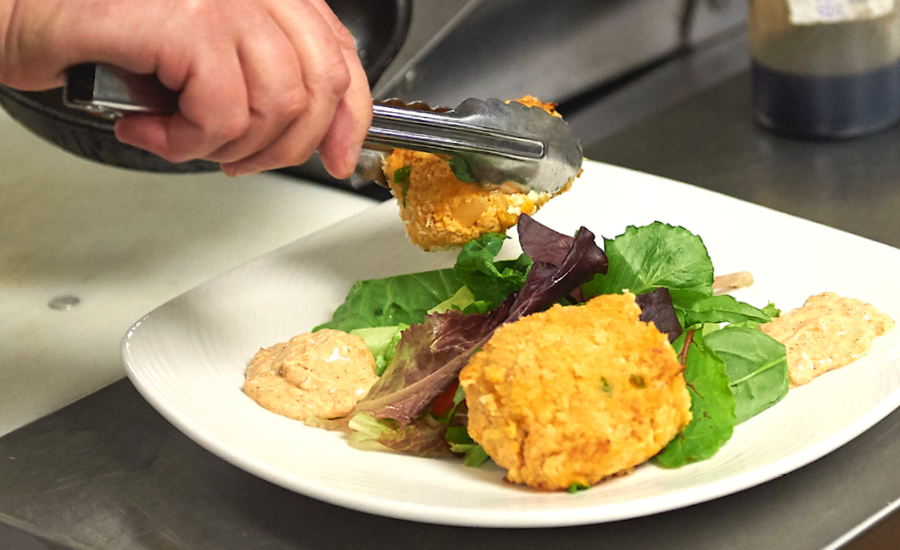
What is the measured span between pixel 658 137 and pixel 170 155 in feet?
3.43

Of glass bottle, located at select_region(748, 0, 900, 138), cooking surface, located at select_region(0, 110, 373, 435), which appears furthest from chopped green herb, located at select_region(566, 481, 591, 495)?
glass bottle, located at select_region(748, 0, 900, 138)

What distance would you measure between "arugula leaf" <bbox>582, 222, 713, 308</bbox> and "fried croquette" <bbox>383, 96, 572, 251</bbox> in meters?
0.11

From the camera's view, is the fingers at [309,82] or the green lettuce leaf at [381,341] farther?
the green lettuce leaf at [381,341]

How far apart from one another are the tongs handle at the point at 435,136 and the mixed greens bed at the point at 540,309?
0.07 metres

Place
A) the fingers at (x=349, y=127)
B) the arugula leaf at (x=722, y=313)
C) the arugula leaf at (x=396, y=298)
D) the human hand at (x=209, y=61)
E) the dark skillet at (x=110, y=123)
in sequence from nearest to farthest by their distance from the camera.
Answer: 1. the human hand at (x=209, y=61)
2. the fingers at (x=349, y=127)
3. the arugula leaf at (x=722, y=313)
4. the arugula leaf at (x=396, y=298)
5. the dark skillet at (x=110, y=123)

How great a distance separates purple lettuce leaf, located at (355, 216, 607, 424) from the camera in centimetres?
81

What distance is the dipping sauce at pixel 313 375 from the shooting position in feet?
2.64

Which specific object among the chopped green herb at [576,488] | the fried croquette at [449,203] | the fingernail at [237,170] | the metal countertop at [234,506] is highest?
the fingernail at [237,170]

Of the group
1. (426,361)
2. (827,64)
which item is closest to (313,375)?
(426,361)

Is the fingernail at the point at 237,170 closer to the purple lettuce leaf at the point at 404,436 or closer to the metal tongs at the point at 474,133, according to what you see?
the metal tongs at the point at 474,133

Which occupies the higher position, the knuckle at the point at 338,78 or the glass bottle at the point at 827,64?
the knuckle at the point at 338,78

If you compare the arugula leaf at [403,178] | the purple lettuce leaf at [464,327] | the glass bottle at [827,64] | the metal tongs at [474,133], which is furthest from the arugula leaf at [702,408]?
the glass bottle at [827,64]

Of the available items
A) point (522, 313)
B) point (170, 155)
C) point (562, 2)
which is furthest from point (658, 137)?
point (170, 155)

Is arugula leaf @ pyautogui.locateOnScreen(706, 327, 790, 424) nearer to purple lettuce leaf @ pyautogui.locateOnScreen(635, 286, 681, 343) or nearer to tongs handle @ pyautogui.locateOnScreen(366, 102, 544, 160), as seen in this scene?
purple lettuce leaf @ pyautogui.locateOnScreen(635, 286, 681, 343)
